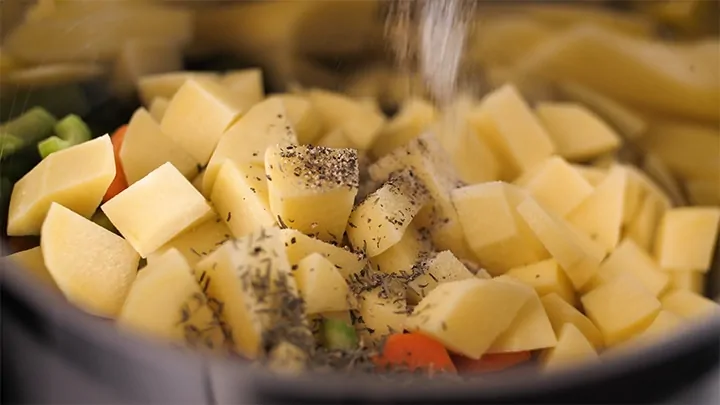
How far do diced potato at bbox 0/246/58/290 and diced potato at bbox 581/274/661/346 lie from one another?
29.1 inches

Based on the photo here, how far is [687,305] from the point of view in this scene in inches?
48.7

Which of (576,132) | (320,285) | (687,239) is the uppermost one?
(320,285)

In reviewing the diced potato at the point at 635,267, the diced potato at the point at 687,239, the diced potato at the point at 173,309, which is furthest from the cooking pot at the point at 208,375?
the diced potato at the point at 687,239

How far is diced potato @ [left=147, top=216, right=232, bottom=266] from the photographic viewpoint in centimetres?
102

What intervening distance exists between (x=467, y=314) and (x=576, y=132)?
754mm

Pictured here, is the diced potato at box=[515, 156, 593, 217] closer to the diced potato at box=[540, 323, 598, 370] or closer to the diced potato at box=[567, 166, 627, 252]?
the diced potato at box=[567, 166, 627, 252]

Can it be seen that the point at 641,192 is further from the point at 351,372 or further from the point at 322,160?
the point at 351,372

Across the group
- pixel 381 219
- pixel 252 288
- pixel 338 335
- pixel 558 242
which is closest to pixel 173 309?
pixel 252 288

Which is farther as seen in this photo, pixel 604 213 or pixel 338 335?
pixel 604 213

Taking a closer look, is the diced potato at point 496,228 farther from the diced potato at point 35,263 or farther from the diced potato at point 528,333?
the diced potato at point 35,263

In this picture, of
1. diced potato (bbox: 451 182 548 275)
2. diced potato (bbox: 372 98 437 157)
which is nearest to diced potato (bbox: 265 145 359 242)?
diced potato (bbox: 451 182 548 275)

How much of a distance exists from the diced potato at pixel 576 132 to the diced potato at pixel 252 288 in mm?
797

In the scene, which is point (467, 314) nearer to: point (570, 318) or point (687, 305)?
point (570, 318)

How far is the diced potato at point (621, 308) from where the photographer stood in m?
1.11
